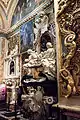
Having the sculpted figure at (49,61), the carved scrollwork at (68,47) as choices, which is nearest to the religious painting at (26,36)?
the sculpted figure at (49,61)

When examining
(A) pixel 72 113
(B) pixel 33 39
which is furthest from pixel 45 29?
(A) pixel 72 113

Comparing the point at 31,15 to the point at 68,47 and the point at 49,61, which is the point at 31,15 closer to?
the point at 49,61

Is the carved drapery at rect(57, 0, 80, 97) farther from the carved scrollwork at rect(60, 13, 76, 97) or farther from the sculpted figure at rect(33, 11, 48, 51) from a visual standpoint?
the sculpted figure at rect(33, 11, 48, 51)

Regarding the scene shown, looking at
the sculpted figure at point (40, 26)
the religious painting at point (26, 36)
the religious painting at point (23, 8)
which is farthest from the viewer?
the religious painting at point (23, 8)

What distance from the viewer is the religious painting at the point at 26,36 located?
6.93 meters

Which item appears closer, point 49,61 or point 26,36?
point 49,61

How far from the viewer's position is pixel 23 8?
8.06m

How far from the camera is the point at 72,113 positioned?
3.45 meters

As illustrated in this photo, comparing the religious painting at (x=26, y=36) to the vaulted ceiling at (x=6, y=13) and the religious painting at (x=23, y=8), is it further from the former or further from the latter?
the vaulted ceiling at (x=6, y=13)

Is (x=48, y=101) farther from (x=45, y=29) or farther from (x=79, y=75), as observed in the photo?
(x=45, y=29)

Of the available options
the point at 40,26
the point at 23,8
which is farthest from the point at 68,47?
the point at 23,8

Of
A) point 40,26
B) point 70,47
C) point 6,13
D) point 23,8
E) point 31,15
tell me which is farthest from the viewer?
point 6,13

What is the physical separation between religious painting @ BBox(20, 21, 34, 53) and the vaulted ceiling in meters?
1.74

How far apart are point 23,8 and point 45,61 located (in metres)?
4.21
